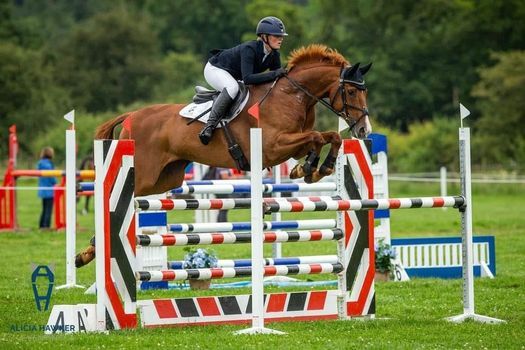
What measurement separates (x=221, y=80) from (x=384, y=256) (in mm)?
2920

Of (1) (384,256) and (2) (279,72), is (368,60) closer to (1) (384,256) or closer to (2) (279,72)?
(1) (384,256)

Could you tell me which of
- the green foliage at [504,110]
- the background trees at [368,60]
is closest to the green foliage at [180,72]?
the background trees at [368,60]

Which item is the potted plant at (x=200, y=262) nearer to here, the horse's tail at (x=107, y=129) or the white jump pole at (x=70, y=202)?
the white jump pole at (x=70, y=202)

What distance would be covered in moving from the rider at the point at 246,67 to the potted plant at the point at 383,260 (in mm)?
2634

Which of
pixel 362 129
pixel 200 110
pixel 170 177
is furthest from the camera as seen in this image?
pixel 170 177

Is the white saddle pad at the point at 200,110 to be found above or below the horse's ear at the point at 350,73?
below

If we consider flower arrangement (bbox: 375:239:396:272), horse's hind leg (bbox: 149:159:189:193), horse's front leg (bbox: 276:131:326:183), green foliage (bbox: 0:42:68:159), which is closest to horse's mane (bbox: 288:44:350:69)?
horse's front leg (bbox: 276:131:326:183)

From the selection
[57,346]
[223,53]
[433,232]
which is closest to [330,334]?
[57,346]

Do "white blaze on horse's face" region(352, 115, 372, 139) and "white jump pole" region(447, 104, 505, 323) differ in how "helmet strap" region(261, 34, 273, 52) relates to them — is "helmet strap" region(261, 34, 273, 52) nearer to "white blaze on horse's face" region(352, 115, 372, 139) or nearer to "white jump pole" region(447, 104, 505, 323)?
"white blaze on horse's face" region(352, 115, 372, 139)

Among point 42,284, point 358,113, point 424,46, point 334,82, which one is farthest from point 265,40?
point 424,46

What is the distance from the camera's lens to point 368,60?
5816 cm

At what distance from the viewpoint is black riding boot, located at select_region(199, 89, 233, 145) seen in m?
9.29

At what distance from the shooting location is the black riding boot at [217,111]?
9.29 meters

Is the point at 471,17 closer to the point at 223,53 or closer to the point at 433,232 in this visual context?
the point at 433,232
